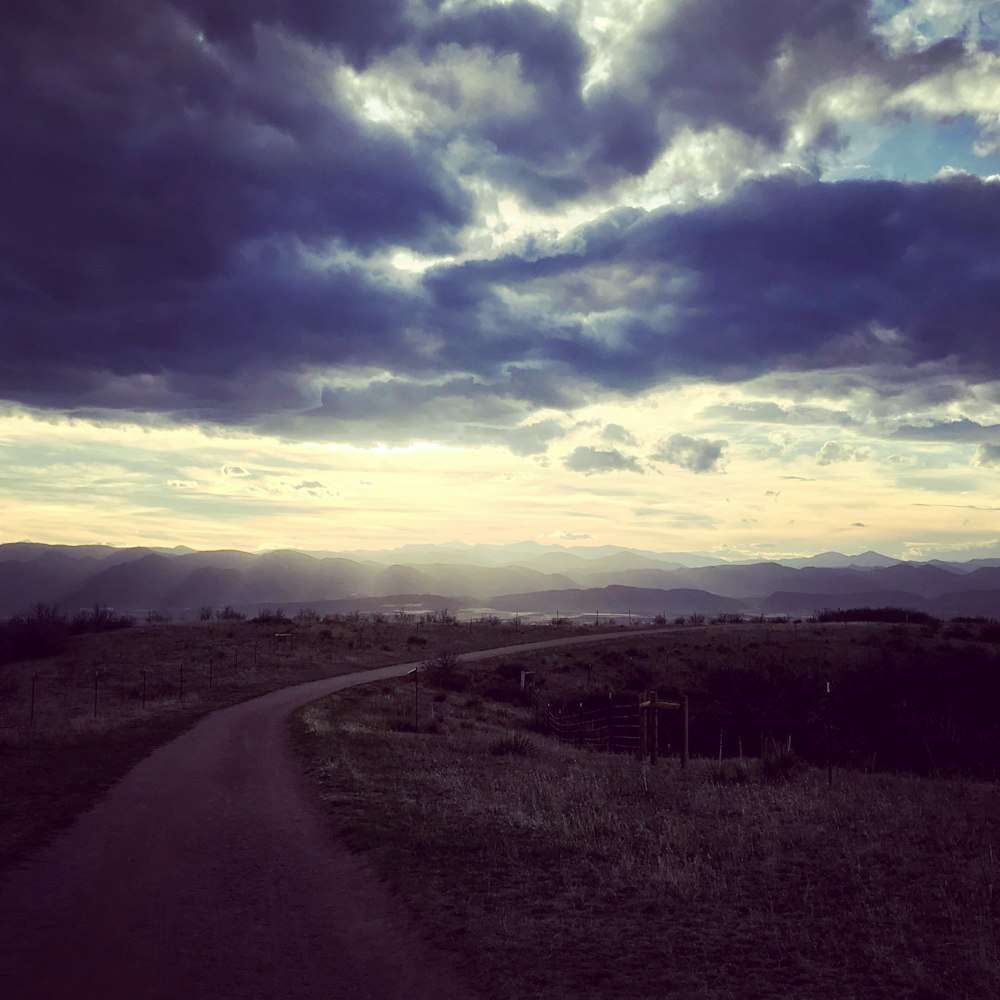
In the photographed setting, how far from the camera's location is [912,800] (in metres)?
15.8

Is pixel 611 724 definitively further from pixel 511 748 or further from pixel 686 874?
pixel 686 874

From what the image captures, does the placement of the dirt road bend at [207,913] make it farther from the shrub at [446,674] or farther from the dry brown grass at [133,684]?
the shrub at [446,674]

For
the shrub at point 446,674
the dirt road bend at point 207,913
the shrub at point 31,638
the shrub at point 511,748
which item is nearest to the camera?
the dirt road bend at point 207,913

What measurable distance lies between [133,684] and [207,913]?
32.7m

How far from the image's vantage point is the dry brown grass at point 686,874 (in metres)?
7.45

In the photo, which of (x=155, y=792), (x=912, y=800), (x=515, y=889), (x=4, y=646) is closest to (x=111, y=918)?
(x=515, y=889)

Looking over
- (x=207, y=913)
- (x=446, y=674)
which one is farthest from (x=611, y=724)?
(x=207, y=913)

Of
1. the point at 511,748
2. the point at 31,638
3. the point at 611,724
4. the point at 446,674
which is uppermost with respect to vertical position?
the point at 31,638

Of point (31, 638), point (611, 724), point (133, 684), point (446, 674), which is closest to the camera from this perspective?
point (611, 724)

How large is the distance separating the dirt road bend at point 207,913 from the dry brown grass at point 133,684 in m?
1.38

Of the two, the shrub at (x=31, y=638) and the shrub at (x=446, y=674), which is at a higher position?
the shrub at (x=31, y=638)

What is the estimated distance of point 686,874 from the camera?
33.6 ft

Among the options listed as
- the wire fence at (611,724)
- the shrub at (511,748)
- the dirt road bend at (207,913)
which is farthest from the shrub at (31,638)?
the dirt road bend at (207,913)

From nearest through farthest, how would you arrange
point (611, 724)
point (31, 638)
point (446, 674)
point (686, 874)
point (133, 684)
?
point (686, 874), point (611, 724), point (133, 684), point (446, 674), point (31, 638)
